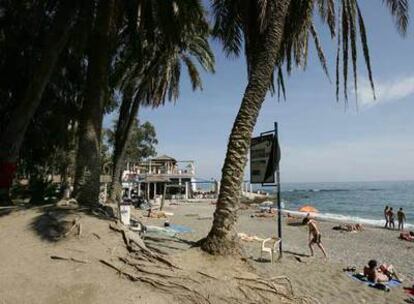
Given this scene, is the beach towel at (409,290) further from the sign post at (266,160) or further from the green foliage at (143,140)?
the green foliage at (143,140)

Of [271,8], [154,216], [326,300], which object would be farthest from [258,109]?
[154,216]

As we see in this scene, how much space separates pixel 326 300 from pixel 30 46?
12.0m

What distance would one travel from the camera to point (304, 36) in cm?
924

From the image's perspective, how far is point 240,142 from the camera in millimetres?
7102

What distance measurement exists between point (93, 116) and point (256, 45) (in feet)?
12.1

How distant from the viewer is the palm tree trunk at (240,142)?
6.75 meters

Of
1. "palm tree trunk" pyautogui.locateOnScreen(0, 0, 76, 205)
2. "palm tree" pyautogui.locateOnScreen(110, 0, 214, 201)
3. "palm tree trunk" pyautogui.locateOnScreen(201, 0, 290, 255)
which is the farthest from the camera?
"palm tree" pyautogui.locateOnScreen(110, 0, 214, 201)

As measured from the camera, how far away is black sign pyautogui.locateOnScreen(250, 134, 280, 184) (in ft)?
33.8

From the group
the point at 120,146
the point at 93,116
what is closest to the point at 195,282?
the point at 93,116

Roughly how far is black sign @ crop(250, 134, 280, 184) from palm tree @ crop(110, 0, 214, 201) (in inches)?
147

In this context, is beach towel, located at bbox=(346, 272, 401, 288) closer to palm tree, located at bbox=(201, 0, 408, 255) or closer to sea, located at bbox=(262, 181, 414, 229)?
palm tree, located at bbox=(201, 0, 408, 255)

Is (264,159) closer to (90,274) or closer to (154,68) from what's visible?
(90,274)

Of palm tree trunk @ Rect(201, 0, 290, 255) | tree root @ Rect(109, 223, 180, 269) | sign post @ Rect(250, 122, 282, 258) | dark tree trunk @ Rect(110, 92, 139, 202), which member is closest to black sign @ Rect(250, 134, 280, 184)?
sign post @ Rect(250, 122, 282, 258)

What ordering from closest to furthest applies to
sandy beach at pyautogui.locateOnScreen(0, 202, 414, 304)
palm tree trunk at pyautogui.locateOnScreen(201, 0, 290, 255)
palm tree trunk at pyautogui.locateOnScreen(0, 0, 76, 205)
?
sandy beach at pyautogui.locateOnScreen(0, 202, 414, 304) → palm tree trunk at pyautogui.locateOnScreen(201, 0, 290, 255) → palm tree trunk at pyautogui.locateOnScreen(0, 0, 76, 205)
